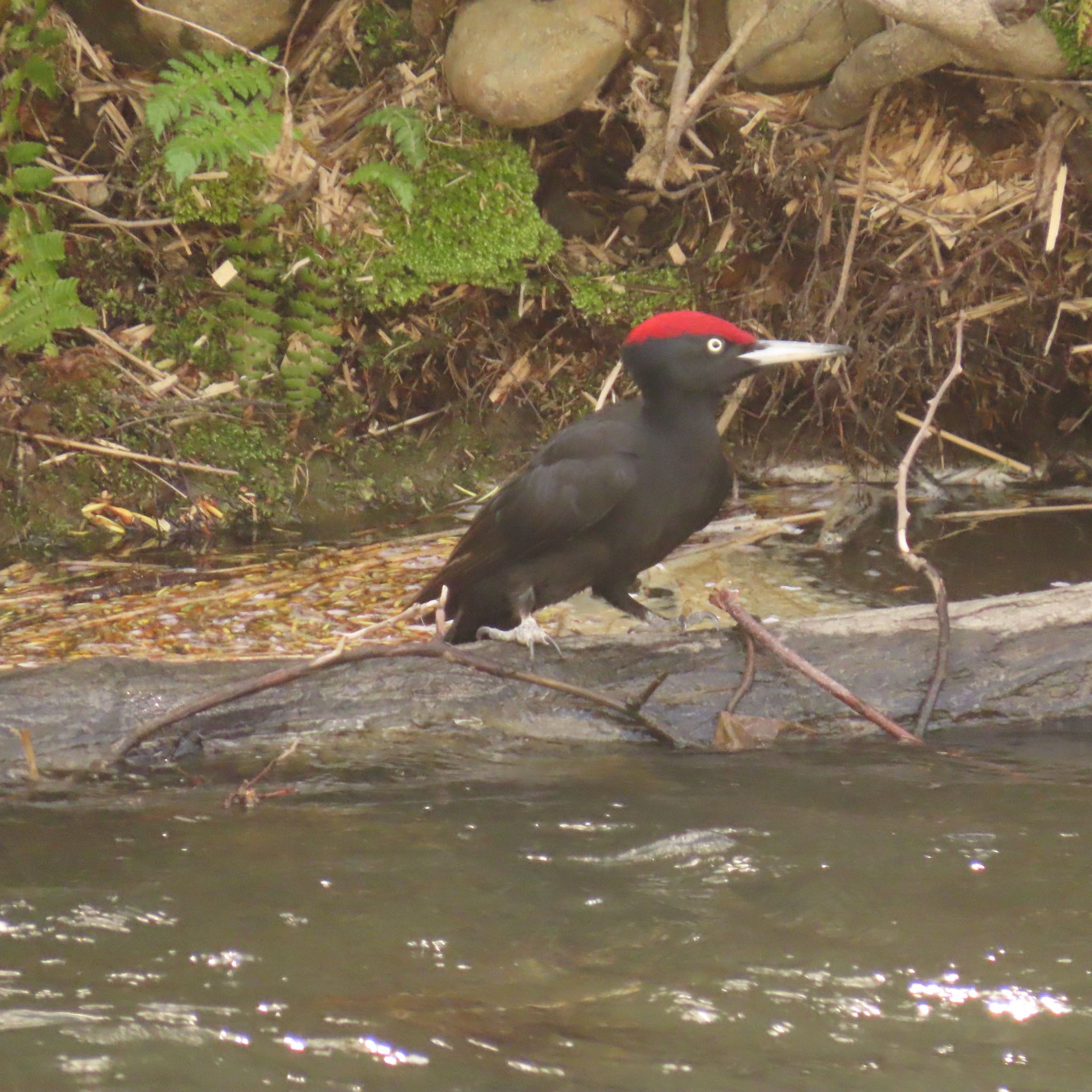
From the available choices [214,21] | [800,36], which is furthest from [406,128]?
[800,36]

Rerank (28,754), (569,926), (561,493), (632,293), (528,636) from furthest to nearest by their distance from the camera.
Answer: (632,293) < (561,493) < (528,636) < (28,754) < (569,926)

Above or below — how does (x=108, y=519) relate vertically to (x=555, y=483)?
below

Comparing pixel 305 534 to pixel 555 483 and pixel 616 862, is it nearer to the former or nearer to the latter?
pixel 555 483

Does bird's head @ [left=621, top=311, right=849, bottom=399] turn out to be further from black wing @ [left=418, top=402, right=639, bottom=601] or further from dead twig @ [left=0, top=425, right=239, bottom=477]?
dead twig @ [left=0, top=425, right=239, bottom=477]

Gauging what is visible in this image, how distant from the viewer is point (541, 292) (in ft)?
18.1

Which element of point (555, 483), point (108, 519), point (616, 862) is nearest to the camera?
point (616, 862)

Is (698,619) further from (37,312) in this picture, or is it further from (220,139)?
(37,312)

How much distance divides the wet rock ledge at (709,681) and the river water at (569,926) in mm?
83

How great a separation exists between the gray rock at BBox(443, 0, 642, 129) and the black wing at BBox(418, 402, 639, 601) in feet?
6.01

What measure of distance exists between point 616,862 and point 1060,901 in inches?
29.3

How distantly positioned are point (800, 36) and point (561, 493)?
7.07ft

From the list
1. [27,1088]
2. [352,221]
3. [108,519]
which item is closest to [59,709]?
[27,1088]

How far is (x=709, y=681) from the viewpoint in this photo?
3039 mm

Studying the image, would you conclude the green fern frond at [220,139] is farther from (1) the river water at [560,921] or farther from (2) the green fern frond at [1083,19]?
(2) the green fern frond at [1083,19]
